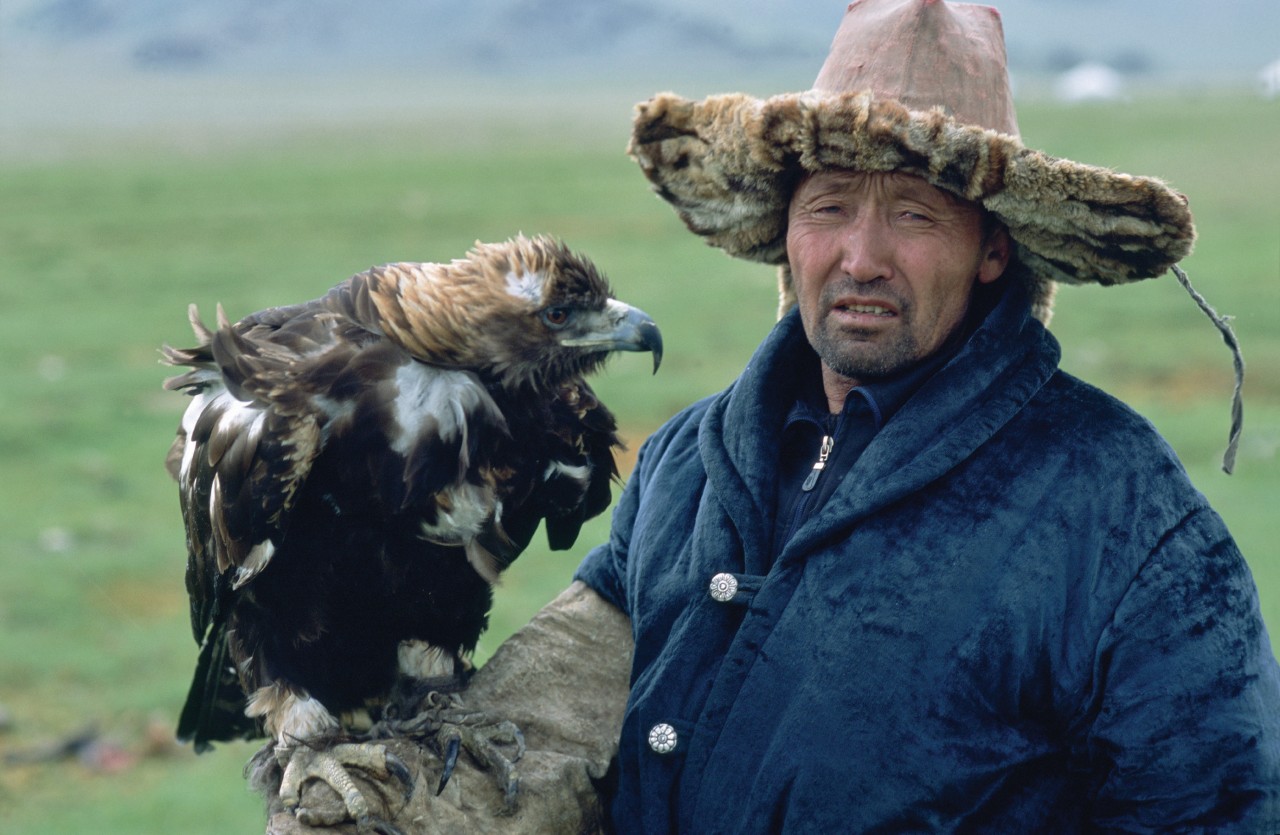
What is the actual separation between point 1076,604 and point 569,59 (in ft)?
495

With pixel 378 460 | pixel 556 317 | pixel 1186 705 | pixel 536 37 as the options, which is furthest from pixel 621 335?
pixel 536 37

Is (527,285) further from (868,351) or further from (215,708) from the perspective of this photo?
→ (215,708)

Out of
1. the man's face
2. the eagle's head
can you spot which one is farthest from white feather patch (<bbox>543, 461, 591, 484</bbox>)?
the man's face

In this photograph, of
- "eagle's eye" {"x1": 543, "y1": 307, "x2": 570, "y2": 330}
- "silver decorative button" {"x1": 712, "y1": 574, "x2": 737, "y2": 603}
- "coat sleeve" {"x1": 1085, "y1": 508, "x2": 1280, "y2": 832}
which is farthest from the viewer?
"eagle's eye" {"x1": 543, "y1": 307, "x2": 570, "y2": 330}

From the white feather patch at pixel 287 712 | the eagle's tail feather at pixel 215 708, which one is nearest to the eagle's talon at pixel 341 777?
the white feather patch at pixel 287 712

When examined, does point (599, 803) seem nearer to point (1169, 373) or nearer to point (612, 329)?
point (612, 329)

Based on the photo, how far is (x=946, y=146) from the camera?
2.65 metres

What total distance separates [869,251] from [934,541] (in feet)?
1.91

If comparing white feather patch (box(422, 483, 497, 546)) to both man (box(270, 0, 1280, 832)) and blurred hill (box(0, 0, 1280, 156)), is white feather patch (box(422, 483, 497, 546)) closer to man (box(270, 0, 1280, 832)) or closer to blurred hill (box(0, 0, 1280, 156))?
man (box(270, 0, 1280, 832))

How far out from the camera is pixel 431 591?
3.36 metres

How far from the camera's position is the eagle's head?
10.4 ft

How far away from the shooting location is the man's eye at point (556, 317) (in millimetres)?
3285

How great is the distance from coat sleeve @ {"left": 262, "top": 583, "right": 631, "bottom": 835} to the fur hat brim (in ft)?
3.44

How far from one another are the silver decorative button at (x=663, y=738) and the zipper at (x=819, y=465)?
53 centimetres
